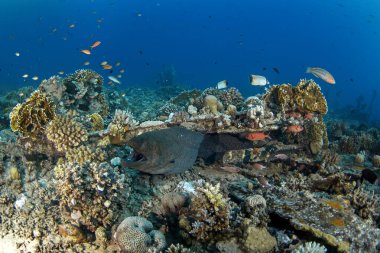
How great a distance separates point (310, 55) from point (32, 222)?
159 metres

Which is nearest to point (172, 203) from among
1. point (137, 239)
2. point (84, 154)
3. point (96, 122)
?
point (137, 239)

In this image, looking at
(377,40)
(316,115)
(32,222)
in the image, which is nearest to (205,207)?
(32,222)

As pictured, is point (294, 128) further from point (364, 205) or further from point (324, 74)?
point (324, 74)

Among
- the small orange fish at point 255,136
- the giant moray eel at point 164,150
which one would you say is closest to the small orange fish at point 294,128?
the small orange fish at point 255,136

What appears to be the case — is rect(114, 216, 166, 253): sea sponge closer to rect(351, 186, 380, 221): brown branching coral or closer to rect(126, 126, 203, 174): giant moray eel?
rect(126, 126, 203, 174): giant moray eel

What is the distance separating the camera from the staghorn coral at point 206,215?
14.5 ft

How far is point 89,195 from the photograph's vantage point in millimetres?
4938

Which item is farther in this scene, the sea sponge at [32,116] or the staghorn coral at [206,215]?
the sea sponge at [32,116]

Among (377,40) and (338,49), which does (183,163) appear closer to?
(338,49)

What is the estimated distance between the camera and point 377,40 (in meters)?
158

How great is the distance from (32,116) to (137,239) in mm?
4765

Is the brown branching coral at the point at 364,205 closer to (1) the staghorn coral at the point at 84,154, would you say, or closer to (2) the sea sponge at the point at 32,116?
(1) the staghorn coral at the point at 84,154

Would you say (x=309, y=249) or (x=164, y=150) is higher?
(x=164, y=150)

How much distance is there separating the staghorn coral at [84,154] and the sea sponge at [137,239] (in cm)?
262
